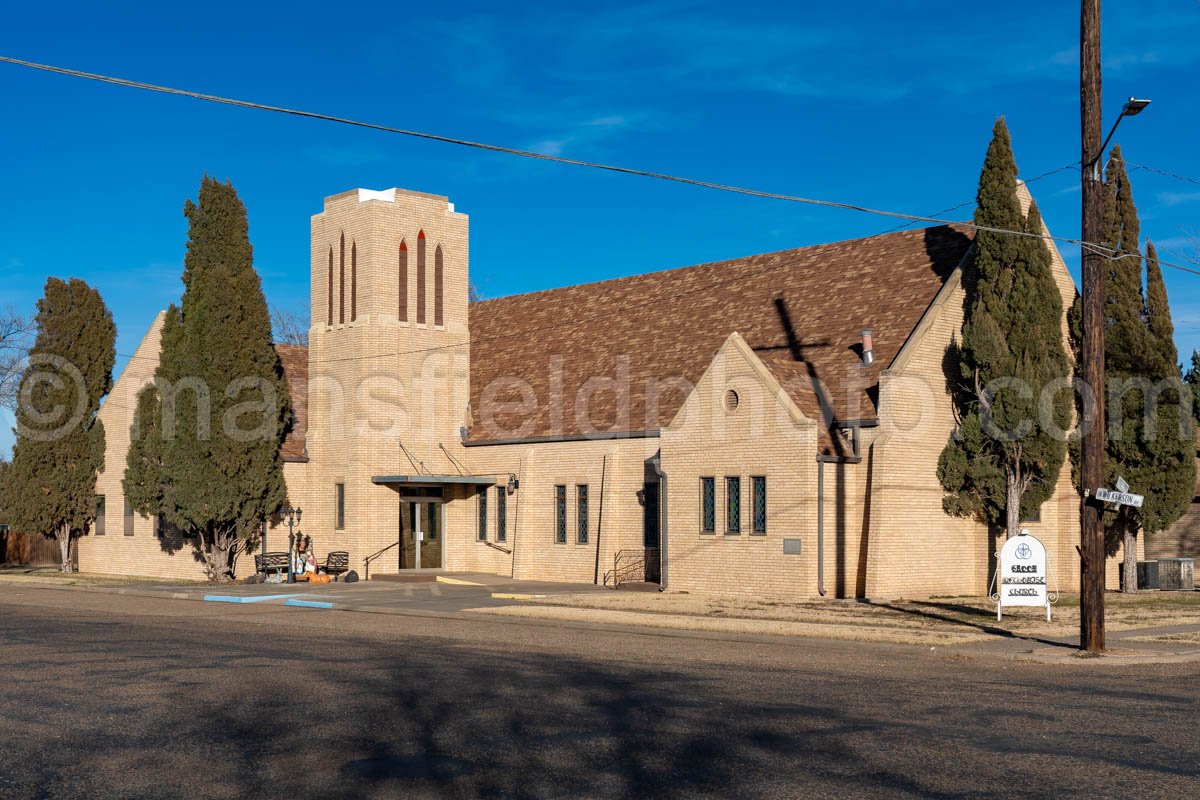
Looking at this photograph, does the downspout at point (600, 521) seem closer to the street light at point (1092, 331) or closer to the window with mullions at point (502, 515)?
the window with mullions at point (502, 515)

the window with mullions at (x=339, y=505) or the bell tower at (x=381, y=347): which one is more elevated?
the bell tower at (x=381, y=347)

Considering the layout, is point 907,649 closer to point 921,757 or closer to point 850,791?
point 921,757

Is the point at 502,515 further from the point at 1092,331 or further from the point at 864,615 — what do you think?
the point at 1092,331

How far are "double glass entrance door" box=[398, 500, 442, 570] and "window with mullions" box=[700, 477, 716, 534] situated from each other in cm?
1040

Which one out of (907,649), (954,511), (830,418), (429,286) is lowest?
(907,649)

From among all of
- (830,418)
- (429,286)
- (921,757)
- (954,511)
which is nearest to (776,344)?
(830,418)

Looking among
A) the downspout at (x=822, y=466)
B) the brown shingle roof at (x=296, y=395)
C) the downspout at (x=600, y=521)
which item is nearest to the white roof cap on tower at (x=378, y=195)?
the brown shingle roof at (x=296, y=395)

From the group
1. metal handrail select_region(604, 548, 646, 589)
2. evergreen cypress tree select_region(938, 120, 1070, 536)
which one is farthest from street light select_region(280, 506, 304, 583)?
evergreen cypress tree select_region(938, 120, 1070, 536)

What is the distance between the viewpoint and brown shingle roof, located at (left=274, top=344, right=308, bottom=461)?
119 ft

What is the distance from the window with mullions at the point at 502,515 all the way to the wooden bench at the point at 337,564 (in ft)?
13.8

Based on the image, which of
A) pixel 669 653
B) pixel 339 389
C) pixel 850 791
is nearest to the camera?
pixel 850 791

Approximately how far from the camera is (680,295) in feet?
119

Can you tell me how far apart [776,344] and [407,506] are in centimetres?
1174

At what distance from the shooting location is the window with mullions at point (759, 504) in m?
27.5
